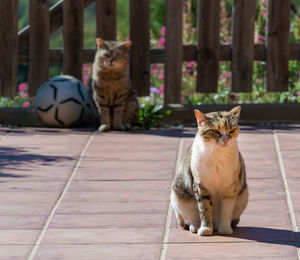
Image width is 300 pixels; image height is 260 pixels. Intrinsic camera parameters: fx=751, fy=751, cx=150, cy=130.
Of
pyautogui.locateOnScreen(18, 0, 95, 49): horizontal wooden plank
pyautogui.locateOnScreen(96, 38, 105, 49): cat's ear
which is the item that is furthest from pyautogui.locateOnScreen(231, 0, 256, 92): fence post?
pyautogui.locateOnScreen(18, 0, 95, 49): horizontal wooden plank

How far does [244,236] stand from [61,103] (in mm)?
4127

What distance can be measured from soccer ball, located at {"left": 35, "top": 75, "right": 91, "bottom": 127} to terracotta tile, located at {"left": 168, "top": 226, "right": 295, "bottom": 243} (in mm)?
3758

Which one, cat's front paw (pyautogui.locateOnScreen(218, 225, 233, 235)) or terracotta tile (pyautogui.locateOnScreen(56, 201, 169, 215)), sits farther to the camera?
terracotta tile (pyautogui.locateOnScreen(56, 201, 169, 215))

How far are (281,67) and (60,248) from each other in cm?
493

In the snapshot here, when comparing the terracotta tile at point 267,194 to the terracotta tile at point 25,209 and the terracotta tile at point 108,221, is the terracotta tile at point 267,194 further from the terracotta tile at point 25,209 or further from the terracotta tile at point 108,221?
the terracotta tile at point 25,209

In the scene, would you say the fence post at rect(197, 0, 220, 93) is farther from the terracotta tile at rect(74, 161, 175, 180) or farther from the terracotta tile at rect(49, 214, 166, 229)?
the terracotta tile at rect(49, 214, 166, 229)

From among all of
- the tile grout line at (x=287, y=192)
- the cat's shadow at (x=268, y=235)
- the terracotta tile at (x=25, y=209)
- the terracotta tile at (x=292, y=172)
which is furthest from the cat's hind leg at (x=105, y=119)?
the cat's shadow at (x=268, y=235)

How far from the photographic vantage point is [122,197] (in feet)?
18.8

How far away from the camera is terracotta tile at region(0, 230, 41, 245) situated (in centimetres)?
465

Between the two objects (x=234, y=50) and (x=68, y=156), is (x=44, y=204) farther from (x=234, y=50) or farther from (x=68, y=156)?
(x=234, y=50)

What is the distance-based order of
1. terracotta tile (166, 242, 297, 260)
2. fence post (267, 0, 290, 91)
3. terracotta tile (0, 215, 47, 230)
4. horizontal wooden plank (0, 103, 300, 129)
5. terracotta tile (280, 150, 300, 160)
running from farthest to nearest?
horizontal wooden plank (0, 103, 300, 129) < fence post (267, 0, 290, 91) < terracotta tile (280, 150, 300, 160) < terracotta tile (0, 215, 47, 230) < terracotta tile (166, 242, 297, 260)

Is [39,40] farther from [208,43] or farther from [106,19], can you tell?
[208,43]

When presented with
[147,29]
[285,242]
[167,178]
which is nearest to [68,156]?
[167,178]

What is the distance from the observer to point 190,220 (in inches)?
189
